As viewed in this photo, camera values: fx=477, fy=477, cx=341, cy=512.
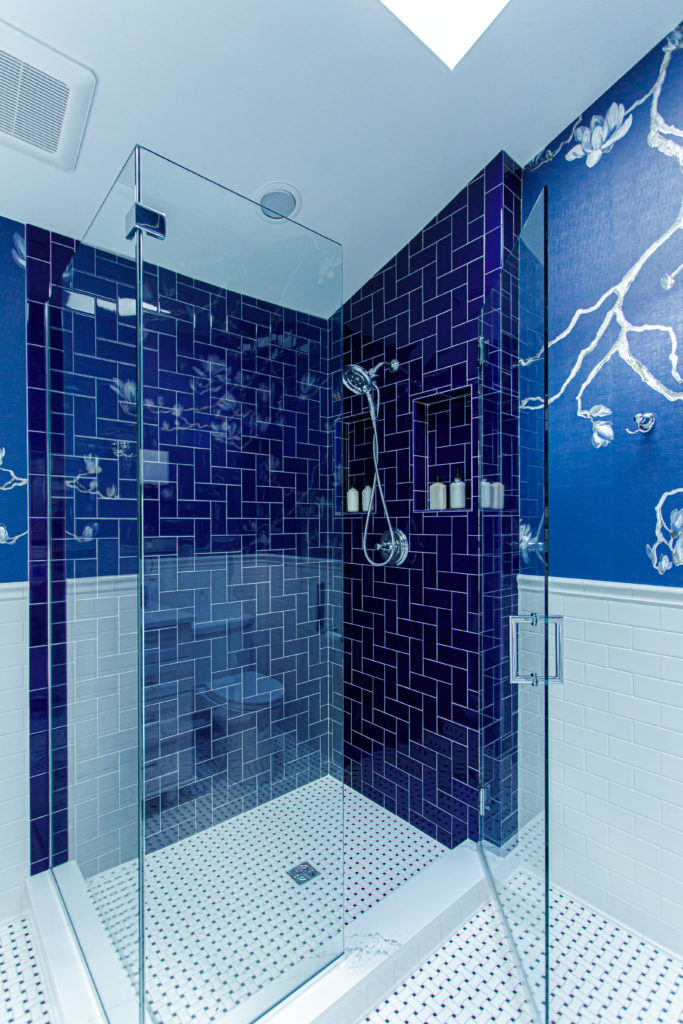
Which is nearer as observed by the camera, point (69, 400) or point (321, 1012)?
point (321, 1012)

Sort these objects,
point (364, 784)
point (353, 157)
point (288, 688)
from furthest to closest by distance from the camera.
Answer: point (364, 784) < point (353, 157) < point (288, 688)

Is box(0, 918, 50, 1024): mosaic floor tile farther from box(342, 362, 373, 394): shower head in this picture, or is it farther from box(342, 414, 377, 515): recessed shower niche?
box(342, 362, 373, 394): shower head

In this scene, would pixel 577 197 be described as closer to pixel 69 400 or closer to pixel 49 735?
pixel 69 400

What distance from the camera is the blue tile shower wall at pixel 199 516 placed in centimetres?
136

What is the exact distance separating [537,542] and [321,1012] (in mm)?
1333

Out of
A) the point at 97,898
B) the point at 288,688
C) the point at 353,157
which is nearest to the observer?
the point at 97,898

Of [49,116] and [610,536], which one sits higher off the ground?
[49,116]

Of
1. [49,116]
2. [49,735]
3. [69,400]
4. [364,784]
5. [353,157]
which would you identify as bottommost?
[364,784]

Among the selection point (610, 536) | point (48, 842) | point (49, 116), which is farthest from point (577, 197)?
point (48, 842)

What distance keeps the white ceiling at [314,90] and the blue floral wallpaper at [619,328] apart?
149mm

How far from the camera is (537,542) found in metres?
1.21

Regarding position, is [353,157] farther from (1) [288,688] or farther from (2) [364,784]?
(2) [364,784]

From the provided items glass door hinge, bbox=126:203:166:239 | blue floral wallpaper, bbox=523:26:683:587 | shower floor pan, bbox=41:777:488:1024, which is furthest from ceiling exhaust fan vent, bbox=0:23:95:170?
shower floor pan, bbox=41:777:488:1024

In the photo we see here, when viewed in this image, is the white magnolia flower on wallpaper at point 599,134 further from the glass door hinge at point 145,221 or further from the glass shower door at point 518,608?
the glass door hinge at point 145,221
